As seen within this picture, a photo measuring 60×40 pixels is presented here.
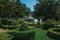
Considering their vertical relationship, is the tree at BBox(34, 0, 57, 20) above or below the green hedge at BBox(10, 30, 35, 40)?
above

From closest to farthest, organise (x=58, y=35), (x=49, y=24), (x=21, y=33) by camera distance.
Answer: (x=21, y=33), (x=58, y=35), (x=49, y=24)

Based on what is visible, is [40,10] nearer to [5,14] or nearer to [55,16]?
[55,16]

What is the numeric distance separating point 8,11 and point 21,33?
1032 inches

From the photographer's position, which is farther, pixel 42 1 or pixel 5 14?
pixel 42 1

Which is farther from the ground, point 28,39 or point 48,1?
point 48,1

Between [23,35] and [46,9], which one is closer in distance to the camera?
[23,35]

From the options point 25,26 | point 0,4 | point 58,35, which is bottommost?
point 58,35

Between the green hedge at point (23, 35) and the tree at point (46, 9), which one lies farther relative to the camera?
the tree at point (46, 9)

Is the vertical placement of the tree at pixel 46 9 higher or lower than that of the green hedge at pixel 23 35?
higher

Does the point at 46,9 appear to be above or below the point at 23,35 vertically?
above

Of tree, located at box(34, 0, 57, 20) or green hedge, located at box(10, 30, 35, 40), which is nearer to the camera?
green hedge, located at box(10, 30, 35, 40)

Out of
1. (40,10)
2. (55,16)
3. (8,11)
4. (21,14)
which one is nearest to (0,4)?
(8,11)

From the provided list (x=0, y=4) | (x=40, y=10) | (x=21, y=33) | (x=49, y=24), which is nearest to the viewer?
(x=21, y=33)

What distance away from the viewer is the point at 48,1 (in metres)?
48.0
